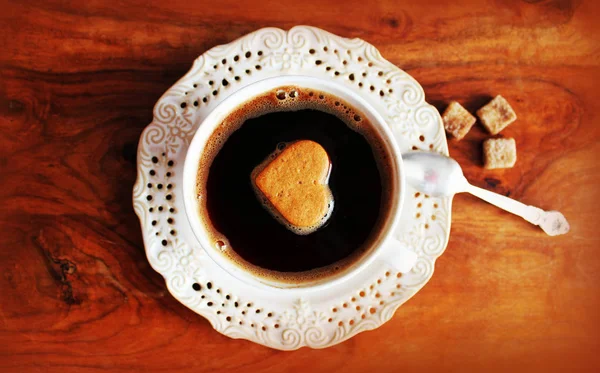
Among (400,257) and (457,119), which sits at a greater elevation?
(457,119)

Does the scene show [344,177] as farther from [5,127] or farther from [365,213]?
[5,127]

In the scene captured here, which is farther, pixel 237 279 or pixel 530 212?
pixel 530 212

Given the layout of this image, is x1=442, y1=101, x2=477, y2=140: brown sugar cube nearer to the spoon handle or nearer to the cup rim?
the spoon handle

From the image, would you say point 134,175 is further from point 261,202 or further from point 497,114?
point 497,114

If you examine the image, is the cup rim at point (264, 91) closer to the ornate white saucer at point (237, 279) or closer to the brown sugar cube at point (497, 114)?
the ornate white saucer at point (237, 279)

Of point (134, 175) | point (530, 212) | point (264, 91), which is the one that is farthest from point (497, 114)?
point (134, 175)

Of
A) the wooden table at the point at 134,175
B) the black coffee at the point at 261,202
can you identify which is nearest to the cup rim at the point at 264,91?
the black coffee at the point at 261,202

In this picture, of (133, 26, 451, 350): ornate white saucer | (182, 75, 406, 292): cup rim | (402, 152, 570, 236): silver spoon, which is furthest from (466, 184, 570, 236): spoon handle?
(182, 75, 406, 292): cup rim
